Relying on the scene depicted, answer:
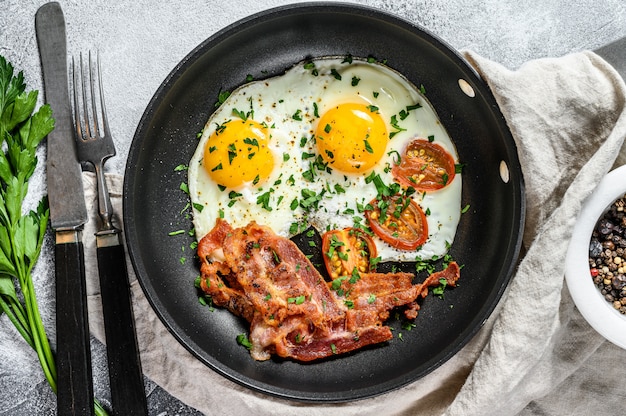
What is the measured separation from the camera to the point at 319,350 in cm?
301

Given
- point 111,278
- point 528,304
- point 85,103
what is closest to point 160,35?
point 85,103

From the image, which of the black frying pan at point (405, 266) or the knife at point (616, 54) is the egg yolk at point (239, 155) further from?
the knife at point (616, 54)

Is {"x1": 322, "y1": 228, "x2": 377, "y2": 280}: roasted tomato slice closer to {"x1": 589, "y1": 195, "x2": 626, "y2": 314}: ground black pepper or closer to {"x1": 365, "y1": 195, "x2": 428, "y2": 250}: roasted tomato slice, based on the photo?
{"x1": 365, "y1": 195, "x2": 428, "y2": 250}: roasted tomato slice

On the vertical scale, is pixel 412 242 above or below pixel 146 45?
below

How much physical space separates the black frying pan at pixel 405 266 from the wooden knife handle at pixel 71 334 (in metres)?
0.33

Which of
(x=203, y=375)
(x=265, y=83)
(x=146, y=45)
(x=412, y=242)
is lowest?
(x=203, y=375)

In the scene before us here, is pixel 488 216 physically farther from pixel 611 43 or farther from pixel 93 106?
pixel 93 106

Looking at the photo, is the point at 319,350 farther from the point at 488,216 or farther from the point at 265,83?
the point at 265,83

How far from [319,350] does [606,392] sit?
4.72 feet

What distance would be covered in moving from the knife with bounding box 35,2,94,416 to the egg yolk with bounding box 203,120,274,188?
2.13ft

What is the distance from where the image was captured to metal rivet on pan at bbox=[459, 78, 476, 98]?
9.83ft

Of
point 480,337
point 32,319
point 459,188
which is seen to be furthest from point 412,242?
point 32,319

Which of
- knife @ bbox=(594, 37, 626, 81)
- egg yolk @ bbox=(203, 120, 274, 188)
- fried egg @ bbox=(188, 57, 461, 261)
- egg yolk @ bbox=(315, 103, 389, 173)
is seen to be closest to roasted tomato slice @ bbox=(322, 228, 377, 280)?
fried egg @ bbox=(188, 57, 461, 261)

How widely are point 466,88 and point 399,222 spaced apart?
700mm
